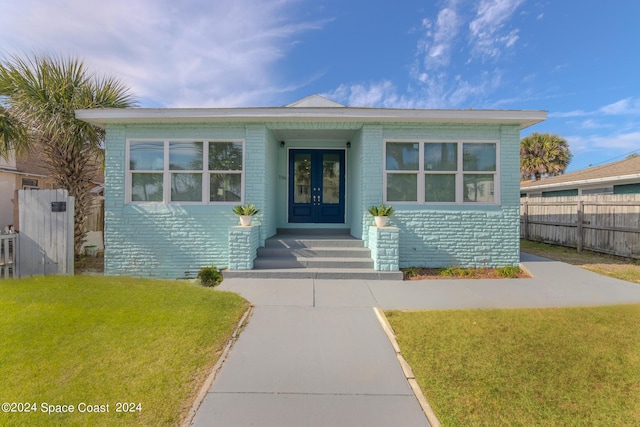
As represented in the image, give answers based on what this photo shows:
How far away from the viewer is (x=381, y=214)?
613 centimetres

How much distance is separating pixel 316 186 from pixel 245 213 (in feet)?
9.02

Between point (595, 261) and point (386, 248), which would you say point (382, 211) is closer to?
point (386, 248)

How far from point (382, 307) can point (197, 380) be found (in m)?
2.74

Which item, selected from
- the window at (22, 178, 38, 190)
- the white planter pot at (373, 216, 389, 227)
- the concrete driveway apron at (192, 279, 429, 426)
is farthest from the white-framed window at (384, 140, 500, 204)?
the window at (22, 178, 38, 190)

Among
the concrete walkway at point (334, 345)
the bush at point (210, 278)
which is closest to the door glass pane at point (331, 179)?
the concrete walkway at point (334, 345)

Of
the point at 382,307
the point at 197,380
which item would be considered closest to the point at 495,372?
the point at 382,307

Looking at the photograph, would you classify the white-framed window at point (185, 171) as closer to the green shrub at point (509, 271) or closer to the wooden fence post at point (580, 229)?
the green shrub at point (509, 271)

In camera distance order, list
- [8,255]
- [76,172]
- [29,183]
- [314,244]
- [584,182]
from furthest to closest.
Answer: [584,182] < [29,183] < [76,172] < [314,244] < [8,255]

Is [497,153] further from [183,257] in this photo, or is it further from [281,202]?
[183,257]

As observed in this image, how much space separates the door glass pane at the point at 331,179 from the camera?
8.23m

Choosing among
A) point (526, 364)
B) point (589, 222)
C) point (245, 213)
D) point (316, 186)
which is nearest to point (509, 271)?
point (526, 364)

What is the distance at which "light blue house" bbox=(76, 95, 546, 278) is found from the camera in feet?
21.2

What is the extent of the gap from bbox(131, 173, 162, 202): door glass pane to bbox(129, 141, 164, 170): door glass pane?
191mm

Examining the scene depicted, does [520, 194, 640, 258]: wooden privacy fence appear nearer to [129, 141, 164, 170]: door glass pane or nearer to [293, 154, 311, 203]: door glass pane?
[293, 154, 311, 203]: door glass pane
